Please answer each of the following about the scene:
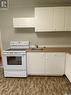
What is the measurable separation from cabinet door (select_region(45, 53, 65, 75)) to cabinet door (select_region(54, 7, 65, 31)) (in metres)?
0.92

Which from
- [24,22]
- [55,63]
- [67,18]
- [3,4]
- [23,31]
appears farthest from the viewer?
[23,31]

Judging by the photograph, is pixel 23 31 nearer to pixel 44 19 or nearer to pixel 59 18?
pixel 44 19

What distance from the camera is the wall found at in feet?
16.8

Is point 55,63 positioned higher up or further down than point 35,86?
higher up

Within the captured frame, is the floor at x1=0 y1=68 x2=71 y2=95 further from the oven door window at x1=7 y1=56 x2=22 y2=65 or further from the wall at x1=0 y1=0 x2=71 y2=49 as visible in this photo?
the wall at x1=0 y1=0 x2=71 y2=49

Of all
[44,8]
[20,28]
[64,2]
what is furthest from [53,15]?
[20,28]

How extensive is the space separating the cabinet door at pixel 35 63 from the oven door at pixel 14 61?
18 centimetres

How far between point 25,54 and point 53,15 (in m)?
1.59

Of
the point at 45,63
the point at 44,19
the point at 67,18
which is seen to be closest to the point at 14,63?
the point at 45,63

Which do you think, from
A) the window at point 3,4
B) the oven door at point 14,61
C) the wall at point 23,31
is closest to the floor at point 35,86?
the oven door at point 14,61

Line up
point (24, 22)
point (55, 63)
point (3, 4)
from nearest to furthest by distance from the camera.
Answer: point (55, 63) < point (24, 22) < point (3, 4)

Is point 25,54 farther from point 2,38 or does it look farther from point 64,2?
point 64,2

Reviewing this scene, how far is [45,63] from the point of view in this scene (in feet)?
15.4

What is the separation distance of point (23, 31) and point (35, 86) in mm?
2156
